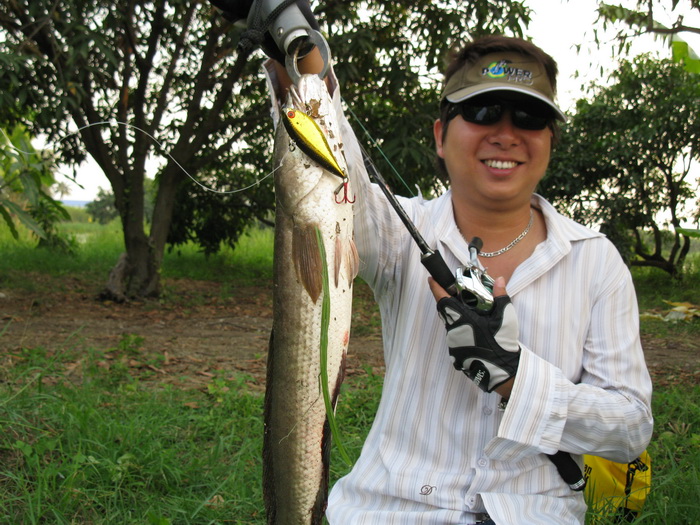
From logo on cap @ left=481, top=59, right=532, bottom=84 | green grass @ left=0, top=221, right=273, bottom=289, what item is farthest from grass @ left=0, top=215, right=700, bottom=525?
green grass @ left=0, top=221, right=273, bottom=289

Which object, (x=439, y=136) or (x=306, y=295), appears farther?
(x=439, y=136)

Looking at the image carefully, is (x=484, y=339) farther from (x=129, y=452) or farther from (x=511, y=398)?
(x=129, y=452)

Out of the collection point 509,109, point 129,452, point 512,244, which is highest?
point 509,109

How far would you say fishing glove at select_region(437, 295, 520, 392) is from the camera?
1776 mm

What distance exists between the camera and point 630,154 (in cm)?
1193

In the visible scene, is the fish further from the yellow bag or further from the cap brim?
the yellow bag

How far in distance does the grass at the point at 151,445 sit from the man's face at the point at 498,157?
1517 millimetres

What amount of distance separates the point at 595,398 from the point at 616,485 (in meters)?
1.06

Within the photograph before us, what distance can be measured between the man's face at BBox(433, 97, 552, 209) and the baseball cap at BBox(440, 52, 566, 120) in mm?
83

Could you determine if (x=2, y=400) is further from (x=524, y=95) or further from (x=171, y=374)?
(x=524, y=95)

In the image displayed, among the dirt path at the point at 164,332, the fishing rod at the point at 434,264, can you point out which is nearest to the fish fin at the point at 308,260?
the fishing rod at the point at 434,264

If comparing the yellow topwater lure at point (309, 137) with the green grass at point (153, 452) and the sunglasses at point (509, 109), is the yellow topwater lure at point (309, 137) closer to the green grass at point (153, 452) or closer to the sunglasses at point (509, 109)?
the sunglasses at point (509, 109)

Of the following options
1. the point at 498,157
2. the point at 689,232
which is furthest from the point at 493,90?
the point at 689,232

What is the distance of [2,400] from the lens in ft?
12.4
